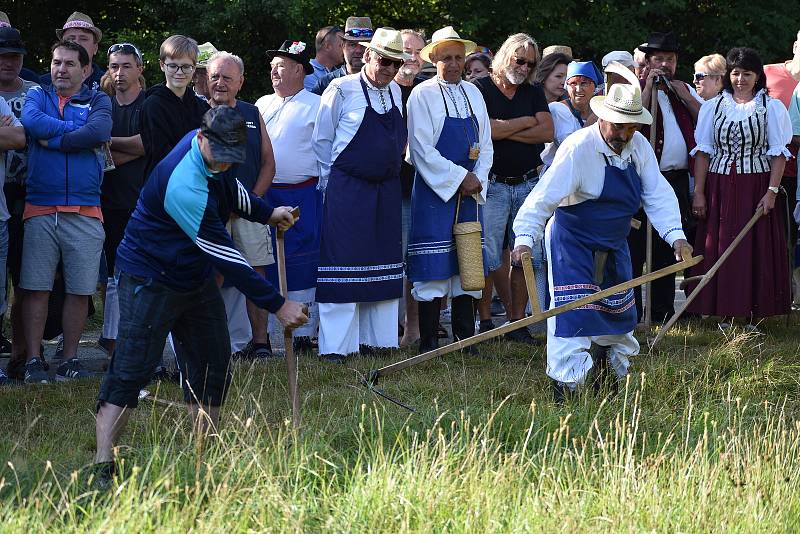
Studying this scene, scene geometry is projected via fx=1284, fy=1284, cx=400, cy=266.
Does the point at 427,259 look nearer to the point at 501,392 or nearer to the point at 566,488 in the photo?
the point at 501,392

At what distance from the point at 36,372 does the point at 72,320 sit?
44 cm

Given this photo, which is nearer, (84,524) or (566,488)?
(84,524)

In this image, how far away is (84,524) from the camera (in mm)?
4230

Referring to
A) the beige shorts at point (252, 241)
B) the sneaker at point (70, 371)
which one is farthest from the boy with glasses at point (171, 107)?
the sneaker at point (70, 371)

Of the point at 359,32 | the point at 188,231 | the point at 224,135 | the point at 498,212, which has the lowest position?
the point at 498,212

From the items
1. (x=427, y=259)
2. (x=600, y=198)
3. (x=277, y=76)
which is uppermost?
(x=277, y=76)

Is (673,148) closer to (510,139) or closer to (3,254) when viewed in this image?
(510,139)

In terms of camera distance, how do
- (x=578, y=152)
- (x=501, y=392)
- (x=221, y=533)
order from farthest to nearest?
1. (x=501, y=392)
2. (x=578, y=152)
3. (x=221, y=533)

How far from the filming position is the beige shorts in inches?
329

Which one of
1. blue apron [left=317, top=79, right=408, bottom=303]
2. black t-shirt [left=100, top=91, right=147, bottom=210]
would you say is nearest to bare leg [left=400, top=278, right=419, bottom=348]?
blue apron [left=317, top=79, right=408, bottom=303]

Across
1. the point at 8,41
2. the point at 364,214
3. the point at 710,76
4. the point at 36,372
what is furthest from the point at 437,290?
the point at 710,76

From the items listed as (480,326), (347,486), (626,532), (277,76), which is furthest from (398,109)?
(626,532)

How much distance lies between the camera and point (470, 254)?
27.3ft

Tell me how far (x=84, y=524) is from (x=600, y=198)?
3.47 metres
